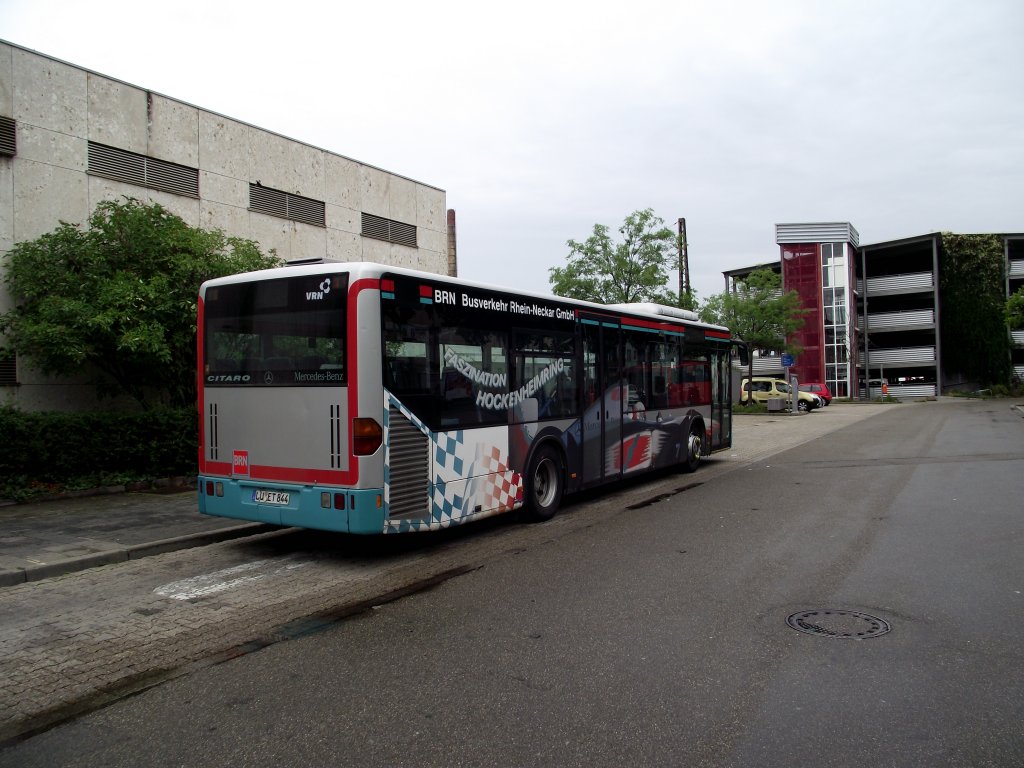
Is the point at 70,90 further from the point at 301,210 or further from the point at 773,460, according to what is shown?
the point at 773,460

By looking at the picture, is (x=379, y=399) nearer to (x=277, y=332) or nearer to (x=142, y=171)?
(x=277, y=332)

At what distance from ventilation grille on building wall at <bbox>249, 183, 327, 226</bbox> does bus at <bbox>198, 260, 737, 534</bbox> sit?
31.3 ft

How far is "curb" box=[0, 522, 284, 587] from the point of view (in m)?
6.59

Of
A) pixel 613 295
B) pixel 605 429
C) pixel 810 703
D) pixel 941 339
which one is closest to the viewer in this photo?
pixel 810 703

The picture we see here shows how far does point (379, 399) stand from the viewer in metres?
6.80

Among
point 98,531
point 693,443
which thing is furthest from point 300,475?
point 693,443

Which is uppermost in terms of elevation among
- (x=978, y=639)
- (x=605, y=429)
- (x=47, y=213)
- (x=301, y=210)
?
(x=301, y=210)

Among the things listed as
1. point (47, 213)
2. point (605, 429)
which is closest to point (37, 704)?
point (605, 429)

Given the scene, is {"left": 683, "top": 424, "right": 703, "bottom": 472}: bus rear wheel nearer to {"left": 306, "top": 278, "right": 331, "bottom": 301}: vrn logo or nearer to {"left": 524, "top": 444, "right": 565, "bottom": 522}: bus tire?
{"left": 524, "top": 444, "right": 565, "bottom": 522}: bus tire

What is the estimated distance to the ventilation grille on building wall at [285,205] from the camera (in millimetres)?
16641

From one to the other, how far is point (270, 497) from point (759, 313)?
36.5 m

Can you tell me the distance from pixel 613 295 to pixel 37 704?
102 ft

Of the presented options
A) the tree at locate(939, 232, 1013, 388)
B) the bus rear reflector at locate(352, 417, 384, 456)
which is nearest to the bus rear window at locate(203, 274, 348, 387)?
the bus rear reflector at locate(352, 417, 384, 456)

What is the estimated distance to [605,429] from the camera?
10750 mm
